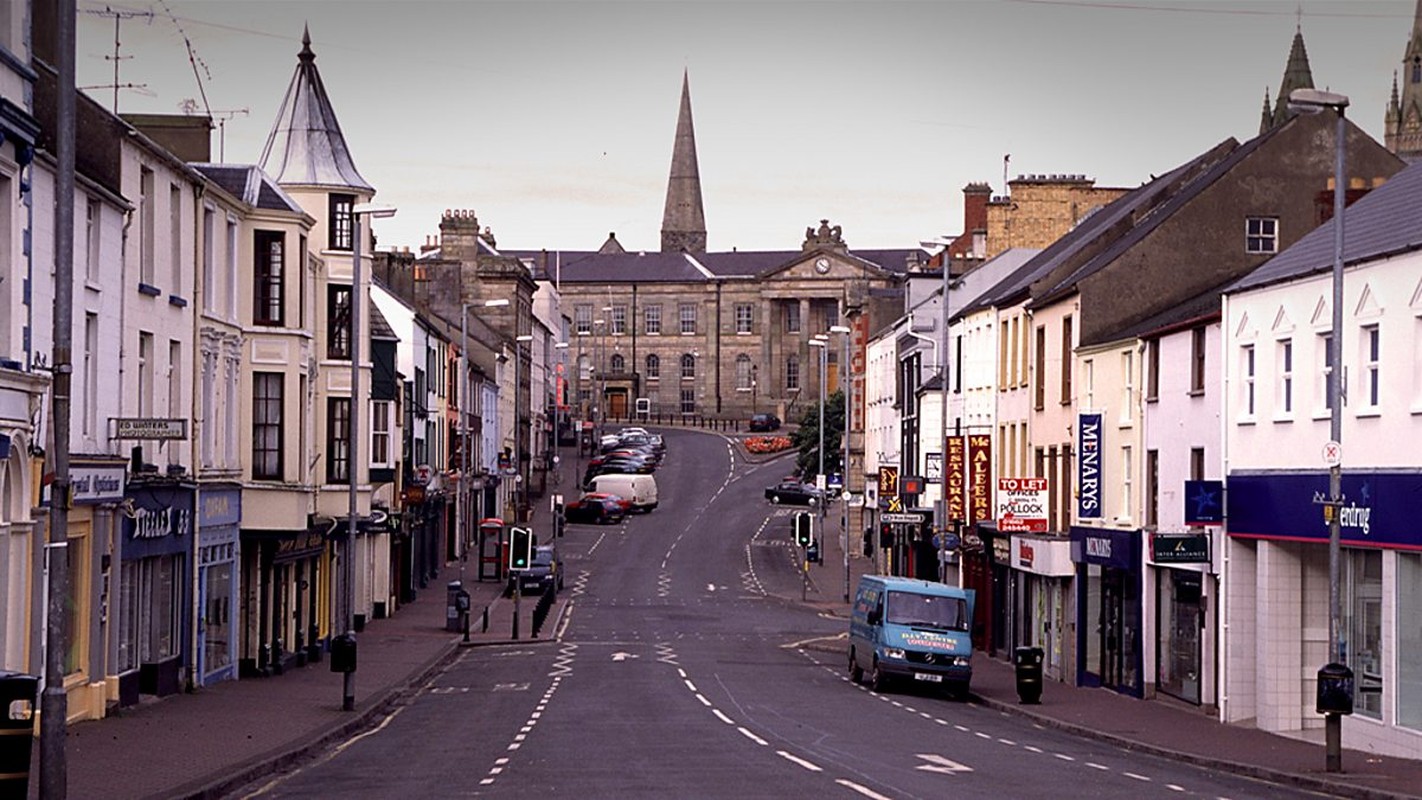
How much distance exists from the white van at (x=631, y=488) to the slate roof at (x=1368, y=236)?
7439cm

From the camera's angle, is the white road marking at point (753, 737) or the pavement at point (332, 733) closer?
the pavement at point (332, 733)

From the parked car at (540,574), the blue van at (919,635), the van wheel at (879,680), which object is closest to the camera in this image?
the blue van at (919,635)

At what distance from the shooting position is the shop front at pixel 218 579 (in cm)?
3953

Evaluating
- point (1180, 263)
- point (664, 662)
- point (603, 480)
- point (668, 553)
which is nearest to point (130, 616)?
point (664, 662)

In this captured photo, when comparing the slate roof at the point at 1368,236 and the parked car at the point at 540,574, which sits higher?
the slate roof at the point at 1368,236

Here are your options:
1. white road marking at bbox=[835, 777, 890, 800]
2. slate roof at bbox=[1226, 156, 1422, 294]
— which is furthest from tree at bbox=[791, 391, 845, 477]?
white road marking at bbox=[835, 777, 890, 800]

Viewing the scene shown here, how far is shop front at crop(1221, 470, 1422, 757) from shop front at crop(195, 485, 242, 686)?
1940 centimetres

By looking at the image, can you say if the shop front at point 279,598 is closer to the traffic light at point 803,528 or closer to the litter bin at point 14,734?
the litter bin at point 14,734

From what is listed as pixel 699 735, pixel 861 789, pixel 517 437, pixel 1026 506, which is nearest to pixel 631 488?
pixel 517 437

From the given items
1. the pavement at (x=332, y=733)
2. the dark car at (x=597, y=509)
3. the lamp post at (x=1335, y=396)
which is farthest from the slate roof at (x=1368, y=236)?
the dark car at (x=597, y=509)

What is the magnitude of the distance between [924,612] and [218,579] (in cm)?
1465

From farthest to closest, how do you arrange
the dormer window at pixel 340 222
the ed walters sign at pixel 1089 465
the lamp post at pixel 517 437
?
1. the lamp post at pixel 517 437
2. the dormer window at pixel 340 222
3. the ed walters sign at pixel 1089 465

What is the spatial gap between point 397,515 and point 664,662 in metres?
20.0

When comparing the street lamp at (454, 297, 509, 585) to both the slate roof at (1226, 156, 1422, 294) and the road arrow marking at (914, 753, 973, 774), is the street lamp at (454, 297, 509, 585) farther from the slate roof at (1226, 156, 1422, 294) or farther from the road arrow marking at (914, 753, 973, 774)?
the road arrow marking at (914, 753, 973, 774)
